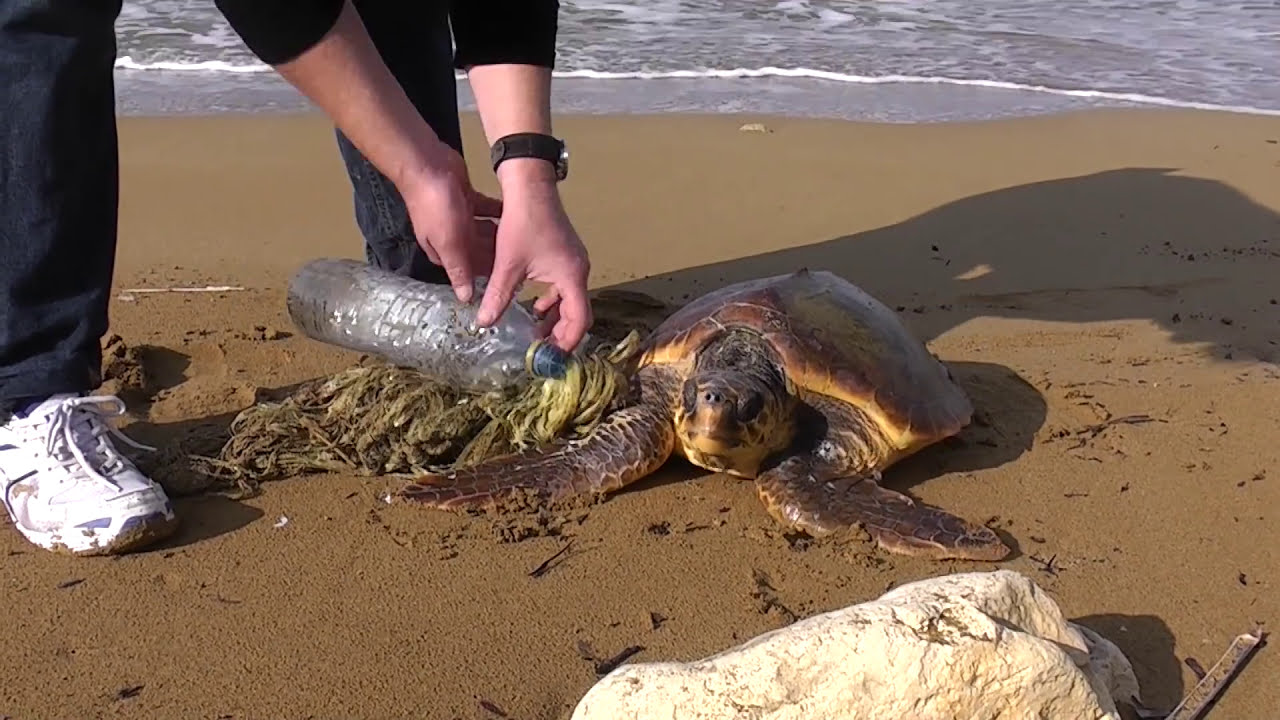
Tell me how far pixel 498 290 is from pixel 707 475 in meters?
0.84

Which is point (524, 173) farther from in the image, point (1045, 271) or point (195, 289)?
point (1045, 271)

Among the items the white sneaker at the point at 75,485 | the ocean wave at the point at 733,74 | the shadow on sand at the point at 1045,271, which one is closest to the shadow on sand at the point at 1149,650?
the shadow on sand at the point at 1045,271

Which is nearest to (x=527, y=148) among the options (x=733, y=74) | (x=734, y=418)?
(x=734, y=418)

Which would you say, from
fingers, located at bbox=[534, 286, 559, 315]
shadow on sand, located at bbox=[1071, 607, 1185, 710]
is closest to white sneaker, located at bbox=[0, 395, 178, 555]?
fingers, located at bbox=[534, 286, 559, 315]

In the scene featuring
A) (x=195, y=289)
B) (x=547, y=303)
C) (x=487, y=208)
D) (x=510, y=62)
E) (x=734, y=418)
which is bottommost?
(x=195, y=289)

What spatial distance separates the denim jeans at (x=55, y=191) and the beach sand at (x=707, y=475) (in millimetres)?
323

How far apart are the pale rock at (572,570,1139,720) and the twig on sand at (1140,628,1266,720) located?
0.22 m

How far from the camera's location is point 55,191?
2.05 m

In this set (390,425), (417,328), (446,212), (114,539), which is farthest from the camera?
(417,328)

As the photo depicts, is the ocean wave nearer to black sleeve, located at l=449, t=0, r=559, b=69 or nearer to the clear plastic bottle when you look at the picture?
the clear plastic bottle

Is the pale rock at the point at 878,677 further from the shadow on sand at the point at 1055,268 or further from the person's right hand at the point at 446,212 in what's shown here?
the shadow on sand at the point at 1055,268

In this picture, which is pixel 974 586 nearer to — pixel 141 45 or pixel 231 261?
pixel 231 261

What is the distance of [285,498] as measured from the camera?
2.26m

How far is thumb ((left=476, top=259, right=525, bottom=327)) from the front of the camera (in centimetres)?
173
